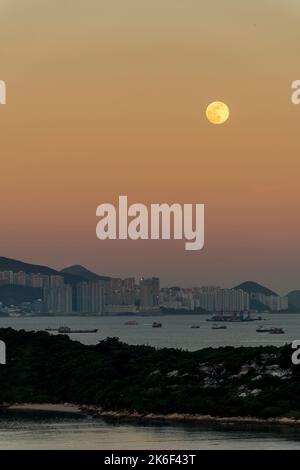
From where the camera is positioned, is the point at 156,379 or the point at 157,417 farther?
the point at 156,379

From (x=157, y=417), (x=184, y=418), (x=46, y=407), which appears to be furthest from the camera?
(x=46, y=407)

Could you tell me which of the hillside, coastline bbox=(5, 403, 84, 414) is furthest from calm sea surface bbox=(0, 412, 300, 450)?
coastline bbox=(5, 403, 84, 414)

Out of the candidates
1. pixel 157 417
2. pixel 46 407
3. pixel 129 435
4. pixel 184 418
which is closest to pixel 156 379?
pixel 46 407

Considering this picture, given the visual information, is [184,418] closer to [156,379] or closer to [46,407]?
[156,379]

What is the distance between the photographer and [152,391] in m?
54.8

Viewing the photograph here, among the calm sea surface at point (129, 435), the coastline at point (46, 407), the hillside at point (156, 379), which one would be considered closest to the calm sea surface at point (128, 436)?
the calm sea surface at point (129, 435)

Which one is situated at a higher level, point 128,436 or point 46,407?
point 46,407

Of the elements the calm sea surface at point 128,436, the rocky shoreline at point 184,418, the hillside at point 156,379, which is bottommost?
the calm sea surface at point 128,436

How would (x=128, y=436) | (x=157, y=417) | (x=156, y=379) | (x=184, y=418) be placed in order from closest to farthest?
1. (x=128, y=436)
2. (x=184, y=418)
3. (x=157, y=417)
4. (x=156, y=379)

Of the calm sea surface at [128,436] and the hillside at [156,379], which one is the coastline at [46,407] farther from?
the calm sea surface at [128,436]

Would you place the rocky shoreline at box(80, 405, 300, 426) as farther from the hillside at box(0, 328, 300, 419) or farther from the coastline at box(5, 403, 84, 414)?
the coastline at box(5, 403, 84, 414)

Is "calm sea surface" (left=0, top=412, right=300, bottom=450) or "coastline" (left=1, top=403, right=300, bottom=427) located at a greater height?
"coastline" (left=1, top=403, right=300, bottom=427)

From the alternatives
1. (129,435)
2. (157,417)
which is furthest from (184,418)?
(129,435)
